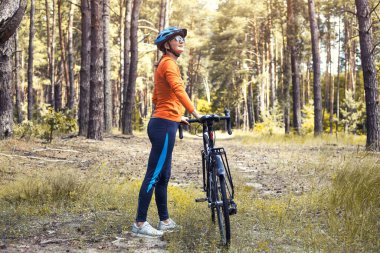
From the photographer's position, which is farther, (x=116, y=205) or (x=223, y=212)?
(x=116, y=205)

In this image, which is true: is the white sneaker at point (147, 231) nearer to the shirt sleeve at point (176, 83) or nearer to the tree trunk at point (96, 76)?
the shirt sleeve at point (176, 83)

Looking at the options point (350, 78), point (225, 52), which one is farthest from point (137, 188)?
point (350, 78)

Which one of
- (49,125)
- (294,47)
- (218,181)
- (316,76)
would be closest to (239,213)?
(218,181)

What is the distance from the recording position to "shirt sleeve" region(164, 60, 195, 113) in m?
4.85

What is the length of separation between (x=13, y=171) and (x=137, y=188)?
2.69 meters

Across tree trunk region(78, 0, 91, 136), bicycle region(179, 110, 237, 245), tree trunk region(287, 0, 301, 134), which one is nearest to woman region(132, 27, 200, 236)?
bicycle region(179, 110, 237, 245)

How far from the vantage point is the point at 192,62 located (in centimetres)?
5056

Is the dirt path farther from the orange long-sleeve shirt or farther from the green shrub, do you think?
the orange long-sleeve shirt

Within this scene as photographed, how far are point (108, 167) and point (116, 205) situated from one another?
364cm

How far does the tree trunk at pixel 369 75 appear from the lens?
13117 millimetres

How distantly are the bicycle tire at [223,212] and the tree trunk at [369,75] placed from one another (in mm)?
9376

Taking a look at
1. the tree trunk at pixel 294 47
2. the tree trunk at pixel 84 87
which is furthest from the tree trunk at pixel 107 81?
the tree trunk at pixel 294 47

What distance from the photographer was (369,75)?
43.4ft

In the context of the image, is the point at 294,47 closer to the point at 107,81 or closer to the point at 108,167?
the point at 107,81
